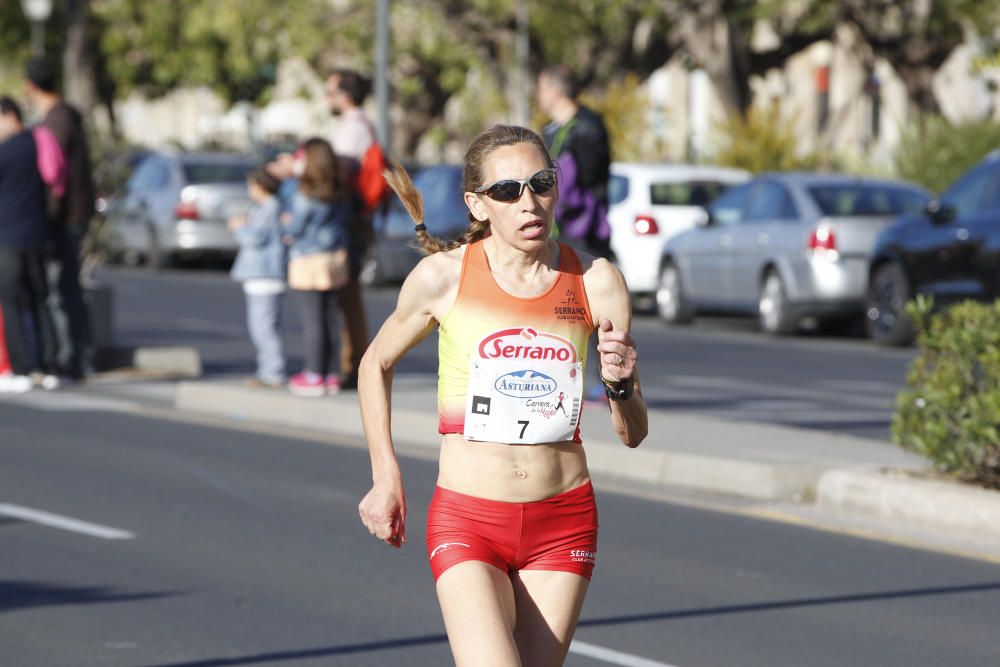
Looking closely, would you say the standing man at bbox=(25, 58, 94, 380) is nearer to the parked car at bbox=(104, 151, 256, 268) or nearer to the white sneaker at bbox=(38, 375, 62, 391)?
the white sneaker at bbox=(38, 375, 62, 391)

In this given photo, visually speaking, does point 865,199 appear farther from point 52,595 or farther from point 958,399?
point 52,595

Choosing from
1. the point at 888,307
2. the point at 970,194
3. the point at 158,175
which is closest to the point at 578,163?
the point at 970,194

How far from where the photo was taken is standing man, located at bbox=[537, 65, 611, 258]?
13.5m

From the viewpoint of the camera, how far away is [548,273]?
503 centimetres

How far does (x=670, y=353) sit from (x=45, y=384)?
608cm

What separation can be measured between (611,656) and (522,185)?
2.73m

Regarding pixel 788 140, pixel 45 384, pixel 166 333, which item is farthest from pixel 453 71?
pixel 45 384

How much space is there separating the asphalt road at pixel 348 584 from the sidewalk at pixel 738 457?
44 cm

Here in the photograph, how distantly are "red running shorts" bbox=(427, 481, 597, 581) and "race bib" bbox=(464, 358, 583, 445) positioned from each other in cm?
15

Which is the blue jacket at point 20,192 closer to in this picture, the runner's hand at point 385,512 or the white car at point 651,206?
the white car at point 651,206

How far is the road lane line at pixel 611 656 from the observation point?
7.11 metres

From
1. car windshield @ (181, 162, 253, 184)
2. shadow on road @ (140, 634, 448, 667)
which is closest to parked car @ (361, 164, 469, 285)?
car windshield @ (181, 162, 253, 184)

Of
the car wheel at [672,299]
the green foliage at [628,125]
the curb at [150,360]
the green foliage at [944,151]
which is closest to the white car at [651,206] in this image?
the car wheel at [672,299]

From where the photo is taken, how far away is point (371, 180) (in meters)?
14.5
